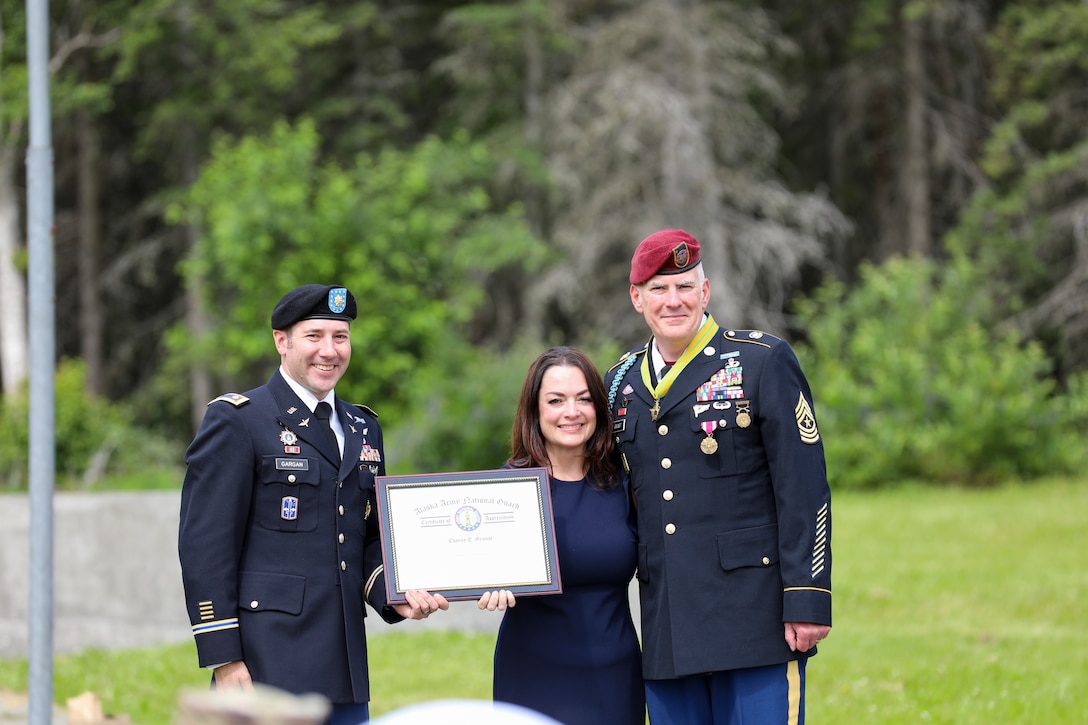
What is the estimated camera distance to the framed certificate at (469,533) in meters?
4.42

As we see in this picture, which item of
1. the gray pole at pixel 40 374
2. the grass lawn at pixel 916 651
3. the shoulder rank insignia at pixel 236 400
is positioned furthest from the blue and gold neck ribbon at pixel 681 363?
the grass lawn at pixel 916 651

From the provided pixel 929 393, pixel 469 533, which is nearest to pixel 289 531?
pixel 469 533

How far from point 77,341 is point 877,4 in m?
21.2

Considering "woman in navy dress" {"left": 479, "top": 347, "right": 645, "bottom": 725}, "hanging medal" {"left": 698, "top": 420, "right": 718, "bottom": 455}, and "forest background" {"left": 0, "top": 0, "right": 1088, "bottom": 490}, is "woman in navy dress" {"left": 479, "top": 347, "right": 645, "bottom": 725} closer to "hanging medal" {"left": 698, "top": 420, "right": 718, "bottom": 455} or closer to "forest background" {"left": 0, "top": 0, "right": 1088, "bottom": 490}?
"hanging medal" {"left": 698, "top": 420, "right": 718, "bottom": 455}

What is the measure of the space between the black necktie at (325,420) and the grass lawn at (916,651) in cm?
379

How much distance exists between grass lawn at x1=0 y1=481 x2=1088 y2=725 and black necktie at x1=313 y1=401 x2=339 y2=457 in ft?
12.4

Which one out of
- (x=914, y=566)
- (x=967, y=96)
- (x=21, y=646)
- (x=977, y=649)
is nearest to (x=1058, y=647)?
(x=977, y=649)

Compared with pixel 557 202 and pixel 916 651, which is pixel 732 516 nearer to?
A: pixel 916 651

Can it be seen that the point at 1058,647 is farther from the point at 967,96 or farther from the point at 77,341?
the point at 77,341

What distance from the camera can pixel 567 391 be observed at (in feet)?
15.2

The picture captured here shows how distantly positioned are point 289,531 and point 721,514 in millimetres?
1406

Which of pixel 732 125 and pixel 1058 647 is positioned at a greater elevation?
pixel 732 125

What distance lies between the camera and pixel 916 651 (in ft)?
31.0

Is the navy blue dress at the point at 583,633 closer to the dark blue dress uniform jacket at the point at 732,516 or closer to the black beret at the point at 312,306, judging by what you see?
the dark blue dress uniform jacket at the point at 732,516
